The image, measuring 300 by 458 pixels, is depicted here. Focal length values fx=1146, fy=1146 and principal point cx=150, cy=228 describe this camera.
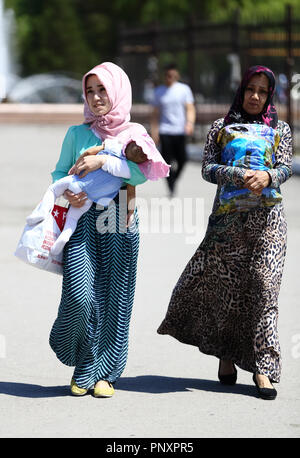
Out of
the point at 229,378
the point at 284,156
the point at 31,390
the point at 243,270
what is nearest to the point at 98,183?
the point at 243,270

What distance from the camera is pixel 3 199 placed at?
583 inches

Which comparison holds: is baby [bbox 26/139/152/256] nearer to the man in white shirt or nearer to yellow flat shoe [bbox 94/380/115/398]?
yellow flat shoe [bbox 94/380/115/398]

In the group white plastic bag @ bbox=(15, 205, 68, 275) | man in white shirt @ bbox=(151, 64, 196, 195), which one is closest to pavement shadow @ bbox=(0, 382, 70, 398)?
white plastic bag @ bbox=(15, 205, 68, 275)

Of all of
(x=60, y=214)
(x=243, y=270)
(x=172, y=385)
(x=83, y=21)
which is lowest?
(x=172, y=385)

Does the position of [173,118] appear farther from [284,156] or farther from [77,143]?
[77,143]

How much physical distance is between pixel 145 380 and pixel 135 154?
127 cm

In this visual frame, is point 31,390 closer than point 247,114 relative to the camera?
No

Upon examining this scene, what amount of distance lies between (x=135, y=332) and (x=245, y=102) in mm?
2070

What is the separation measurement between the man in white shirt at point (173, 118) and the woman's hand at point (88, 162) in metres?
8.88

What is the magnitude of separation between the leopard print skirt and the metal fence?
14999mm

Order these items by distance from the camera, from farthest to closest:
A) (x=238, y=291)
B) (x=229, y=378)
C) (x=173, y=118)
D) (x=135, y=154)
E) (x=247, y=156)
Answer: (x=173, y=118) < (x=229, y=378) < (x=238, y=291) < (x=247, y=156) < (x=135, y=154)

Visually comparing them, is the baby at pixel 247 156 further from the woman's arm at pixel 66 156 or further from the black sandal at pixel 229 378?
the black sandal at pixel 229 378

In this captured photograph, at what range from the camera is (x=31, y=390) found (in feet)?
18.9
